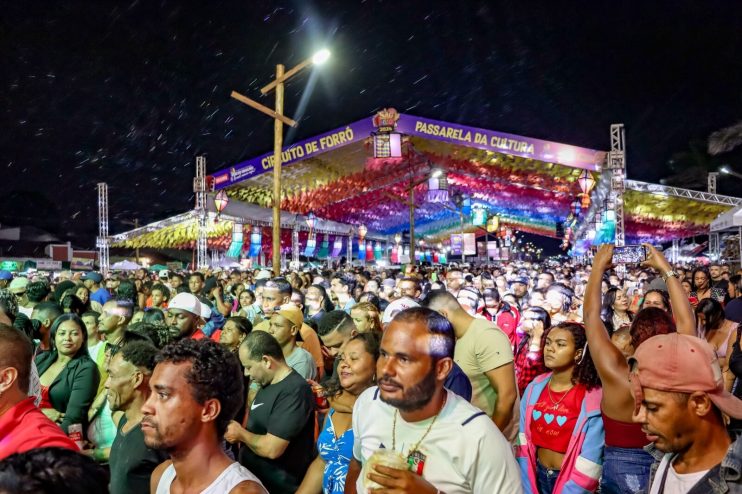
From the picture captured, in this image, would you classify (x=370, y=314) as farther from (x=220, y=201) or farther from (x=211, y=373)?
(x=220, y=201)

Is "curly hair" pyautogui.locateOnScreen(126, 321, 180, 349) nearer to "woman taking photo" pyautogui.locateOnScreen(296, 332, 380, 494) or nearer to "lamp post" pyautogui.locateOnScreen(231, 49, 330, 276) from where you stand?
"woman taking photo" pyautogui.locateOnScreen(296, 332, 380, 494)

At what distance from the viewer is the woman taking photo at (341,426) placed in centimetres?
309

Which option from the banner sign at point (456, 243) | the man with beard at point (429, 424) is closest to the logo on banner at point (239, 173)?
the banner sign at point (456, 243)

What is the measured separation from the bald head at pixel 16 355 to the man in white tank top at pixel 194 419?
728 millimetres

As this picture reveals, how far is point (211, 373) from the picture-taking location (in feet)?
7.97

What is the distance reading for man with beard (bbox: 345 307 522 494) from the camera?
2.11 metres

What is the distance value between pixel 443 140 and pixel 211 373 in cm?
1906

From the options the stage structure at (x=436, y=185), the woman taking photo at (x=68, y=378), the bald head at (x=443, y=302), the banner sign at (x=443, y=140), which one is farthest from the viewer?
the stage structure at (x=436, y=185)

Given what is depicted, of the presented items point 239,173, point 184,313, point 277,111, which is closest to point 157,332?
point 184,313

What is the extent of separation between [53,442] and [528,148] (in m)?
18.8

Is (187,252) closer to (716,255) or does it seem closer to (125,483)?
(716,255)

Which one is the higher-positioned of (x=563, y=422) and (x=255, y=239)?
(x=255, y=239)

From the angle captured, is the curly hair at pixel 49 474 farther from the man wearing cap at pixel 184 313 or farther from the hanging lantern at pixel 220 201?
the hanging lantern at pixel 220 201

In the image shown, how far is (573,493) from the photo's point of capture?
10.3 ft
